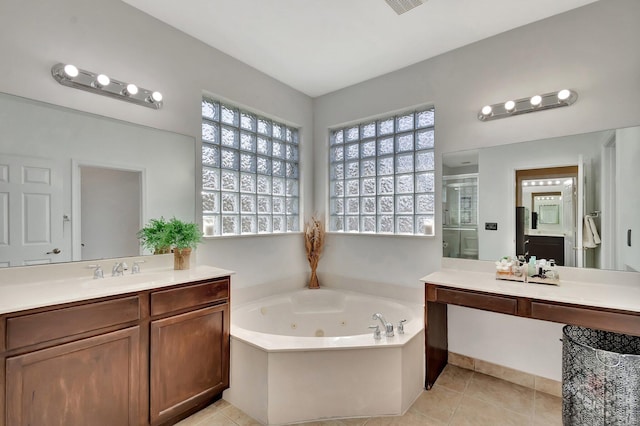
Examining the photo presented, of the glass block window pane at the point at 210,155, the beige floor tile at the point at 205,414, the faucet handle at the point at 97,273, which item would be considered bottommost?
the beige floor tile at the point at 205,414

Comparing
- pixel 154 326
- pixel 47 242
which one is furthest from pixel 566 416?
pixel 47 242

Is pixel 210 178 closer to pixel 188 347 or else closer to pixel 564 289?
pixel 188 347

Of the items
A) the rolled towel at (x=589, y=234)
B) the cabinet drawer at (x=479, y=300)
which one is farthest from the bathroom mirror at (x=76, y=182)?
the rolled towel at (x=589, y=234)

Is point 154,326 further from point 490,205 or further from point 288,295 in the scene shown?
point 490,205

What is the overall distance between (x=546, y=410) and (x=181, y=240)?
274 centimetres

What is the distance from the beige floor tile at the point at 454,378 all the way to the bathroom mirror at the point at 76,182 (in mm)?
2435

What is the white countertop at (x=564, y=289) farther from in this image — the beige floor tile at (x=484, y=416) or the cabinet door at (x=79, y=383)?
the cabinet door at (x=79, y=383)

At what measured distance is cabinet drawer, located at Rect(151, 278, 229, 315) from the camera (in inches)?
68.4

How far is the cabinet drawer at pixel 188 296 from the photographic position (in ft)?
5.70

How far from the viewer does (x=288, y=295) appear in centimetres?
306

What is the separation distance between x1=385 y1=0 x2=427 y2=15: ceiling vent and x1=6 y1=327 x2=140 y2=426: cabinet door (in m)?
2.53

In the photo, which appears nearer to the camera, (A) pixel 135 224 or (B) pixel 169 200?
(A) pixel 135 224

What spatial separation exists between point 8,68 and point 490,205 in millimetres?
3259

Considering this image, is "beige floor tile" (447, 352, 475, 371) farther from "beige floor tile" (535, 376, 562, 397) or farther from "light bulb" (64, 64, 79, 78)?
"light bulb" (64, 64, 79, 78)
